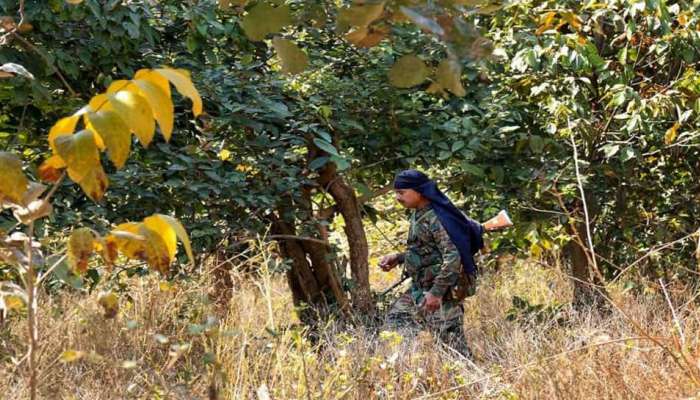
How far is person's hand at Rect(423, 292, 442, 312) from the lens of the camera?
591 centimetres

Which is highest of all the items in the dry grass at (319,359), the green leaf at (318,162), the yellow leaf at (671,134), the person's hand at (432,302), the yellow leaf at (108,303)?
the yellow leaf at (108,303)

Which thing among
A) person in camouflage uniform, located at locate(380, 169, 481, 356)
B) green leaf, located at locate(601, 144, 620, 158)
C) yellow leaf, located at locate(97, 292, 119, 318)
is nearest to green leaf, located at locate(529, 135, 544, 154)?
green leaf, located at locate(601, 144, 620, 158)

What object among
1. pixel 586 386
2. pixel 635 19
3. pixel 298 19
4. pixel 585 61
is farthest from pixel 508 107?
pixel 298 19

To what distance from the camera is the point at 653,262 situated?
7617mm

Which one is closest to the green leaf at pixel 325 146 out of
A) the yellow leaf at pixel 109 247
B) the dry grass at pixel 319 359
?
the dry grass at pixel 319 359

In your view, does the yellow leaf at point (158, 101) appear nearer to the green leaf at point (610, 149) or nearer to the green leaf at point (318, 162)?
the green leaf at point (318, 162)

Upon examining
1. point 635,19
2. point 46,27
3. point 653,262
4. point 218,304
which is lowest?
point 653,262

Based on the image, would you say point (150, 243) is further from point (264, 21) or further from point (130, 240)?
point (264, 21)

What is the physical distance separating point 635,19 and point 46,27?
359cm

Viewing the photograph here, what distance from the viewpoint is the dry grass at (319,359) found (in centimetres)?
389

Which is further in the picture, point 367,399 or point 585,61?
point 585,61

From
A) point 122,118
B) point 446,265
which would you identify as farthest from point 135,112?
point 446,265

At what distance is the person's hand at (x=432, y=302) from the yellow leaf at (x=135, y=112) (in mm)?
4492

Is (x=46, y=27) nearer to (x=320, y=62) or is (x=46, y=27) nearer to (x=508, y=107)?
(x=320, y=62)
